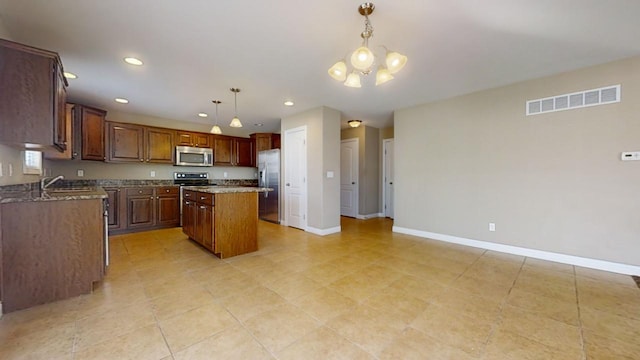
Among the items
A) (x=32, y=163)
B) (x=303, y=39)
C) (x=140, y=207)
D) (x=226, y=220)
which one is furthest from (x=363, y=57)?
(x=140, y=207)

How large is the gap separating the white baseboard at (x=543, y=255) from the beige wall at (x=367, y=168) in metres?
2.06

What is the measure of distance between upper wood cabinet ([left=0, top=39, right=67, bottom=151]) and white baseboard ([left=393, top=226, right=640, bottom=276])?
5.11m

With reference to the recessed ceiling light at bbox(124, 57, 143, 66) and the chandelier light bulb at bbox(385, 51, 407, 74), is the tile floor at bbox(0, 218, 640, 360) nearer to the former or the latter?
the chandelier light bulb at bbox(385, 51, 407, 74)

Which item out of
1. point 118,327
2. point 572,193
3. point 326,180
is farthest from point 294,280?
point 572,193

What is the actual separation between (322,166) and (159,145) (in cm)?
359

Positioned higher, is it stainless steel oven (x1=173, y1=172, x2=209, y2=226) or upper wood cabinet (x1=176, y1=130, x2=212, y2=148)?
upper wood cabinet (x1=176, y1=130, x2=212, y2=148)

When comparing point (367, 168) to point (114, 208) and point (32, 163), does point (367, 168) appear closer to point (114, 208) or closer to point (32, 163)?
point (114, 208)

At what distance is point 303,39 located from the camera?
2.42m

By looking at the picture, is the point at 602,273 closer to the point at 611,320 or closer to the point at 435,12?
the point at 611,320

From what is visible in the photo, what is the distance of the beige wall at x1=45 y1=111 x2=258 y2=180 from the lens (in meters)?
4.62

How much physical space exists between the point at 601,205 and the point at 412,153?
2514 mm

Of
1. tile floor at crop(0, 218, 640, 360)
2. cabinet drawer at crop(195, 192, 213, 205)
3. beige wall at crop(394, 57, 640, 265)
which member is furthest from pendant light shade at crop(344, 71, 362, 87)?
beige wall at crop(394, 57, 640, 265)

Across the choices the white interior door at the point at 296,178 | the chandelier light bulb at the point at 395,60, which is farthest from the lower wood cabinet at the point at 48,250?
the white interior door at the point at 296,178

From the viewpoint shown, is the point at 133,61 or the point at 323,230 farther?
the point at 323,230
